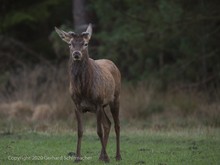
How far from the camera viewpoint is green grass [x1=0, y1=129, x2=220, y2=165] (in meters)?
11.9

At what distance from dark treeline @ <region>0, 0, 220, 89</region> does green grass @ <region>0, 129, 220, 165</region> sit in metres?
7.02

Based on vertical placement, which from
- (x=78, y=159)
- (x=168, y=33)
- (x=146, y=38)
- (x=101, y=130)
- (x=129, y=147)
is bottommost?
(x=78, y=159)

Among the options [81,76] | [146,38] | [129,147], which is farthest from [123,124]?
[81,76]

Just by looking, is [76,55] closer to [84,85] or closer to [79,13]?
[84,85]

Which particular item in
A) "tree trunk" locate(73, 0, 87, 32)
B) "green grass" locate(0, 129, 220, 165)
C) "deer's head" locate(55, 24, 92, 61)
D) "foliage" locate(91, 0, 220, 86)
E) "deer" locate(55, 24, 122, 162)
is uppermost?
"tree trunk" locate(73, 0, 87, 32)

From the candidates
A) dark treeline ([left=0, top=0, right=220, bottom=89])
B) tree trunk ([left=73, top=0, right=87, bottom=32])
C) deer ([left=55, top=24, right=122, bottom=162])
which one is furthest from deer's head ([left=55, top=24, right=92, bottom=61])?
tree trunk ([left=73, top=0, right=87, bottom=32])

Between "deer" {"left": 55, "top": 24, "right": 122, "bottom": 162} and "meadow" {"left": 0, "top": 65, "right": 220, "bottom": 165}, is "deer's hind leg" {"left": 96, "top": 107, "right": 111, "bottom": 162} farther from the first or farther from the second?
"meadow" {"left": 0, "top": 65, "right": 220, "bottom": 165}

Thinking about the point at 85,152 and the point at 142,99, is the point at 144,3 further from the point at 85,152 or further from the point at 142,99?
the point at 85,152

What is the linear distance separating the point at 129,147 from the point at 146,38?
10.3m

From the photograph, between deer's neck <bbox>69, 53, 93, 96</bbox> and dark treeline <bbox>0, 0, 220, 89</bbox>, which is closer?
deer's neck <bbox>69, 53, 93, 96</bbox>

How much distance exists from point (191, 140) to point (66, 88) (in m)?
8.37

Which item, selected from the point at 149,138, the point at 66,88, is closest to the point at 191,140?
the point at 149,138

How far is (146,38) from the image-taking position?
2389cm

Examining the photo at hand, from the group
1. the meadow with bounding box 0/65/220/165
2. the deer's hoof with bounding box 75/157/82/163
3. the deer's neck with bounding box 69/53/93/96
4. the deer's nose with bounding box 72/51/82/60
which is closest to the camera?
the deer's hoof with bounding box 75/157/82/163
